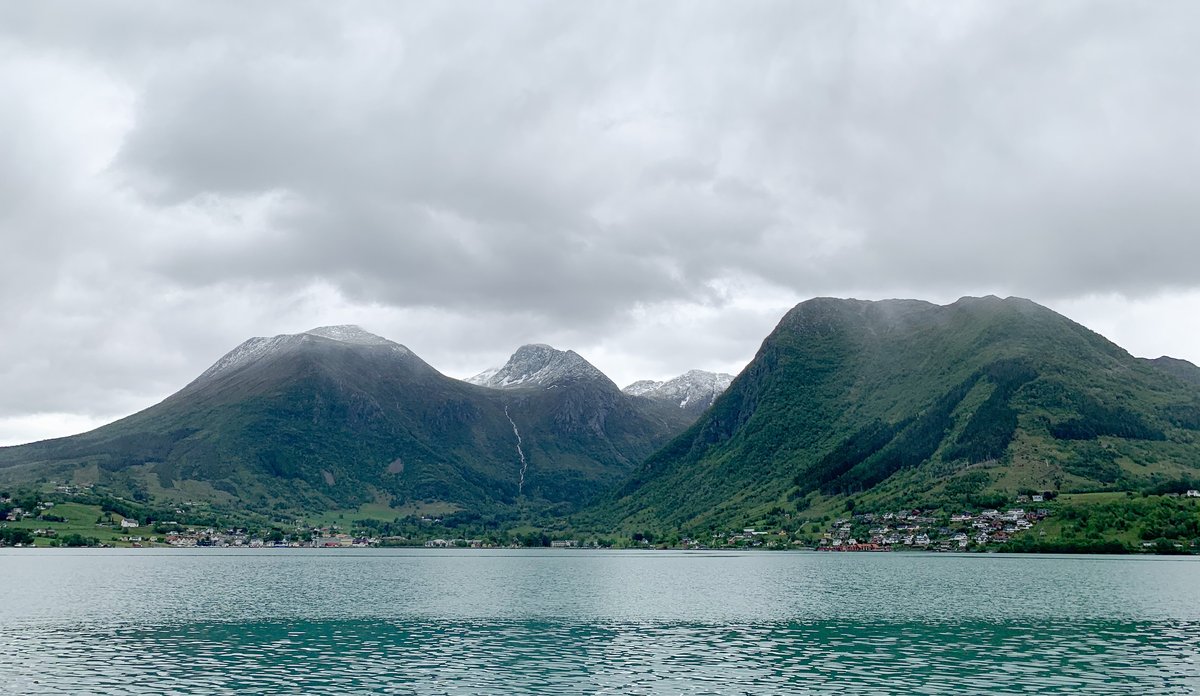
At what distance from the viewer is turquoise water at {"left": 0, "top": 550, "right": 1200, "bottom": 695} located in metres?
64.1

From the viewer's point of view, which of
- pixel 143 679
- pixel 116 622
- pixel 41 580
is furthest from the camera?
pixel 41 580

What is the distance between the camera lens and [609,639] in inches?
3447

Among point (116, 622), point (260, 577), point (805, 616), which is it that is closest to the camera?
point (116, 622)

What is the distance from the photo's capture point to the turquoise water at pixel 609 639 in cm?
6412

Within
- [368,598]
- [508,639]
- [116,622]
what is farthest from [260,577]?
[508,639]

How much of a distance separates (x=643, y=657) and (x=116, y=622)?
Answer: 60192 mm

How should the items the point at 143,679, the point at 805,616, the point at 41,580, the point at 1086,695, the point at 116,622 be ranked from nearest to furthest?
the point at 1086,695 < the point at 143,679 < the point at 116,622 < the point at 805,616 < the point at 41,580

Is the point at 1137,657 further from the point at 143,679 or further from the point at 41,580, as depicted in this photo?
the point at 41,580

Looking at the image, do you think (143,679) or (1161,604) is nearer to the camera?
(143,679)

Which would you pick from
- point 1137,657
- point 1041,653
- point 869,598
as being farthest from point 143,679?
point 869,598

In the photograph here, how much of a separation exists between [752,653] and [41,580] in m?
147

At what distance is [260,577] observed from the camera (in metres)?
193

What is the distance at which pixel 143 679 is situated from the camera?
64500 mm

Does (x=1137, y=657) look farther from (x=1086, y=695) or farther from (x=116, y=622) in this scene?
(x=116, y=622)
